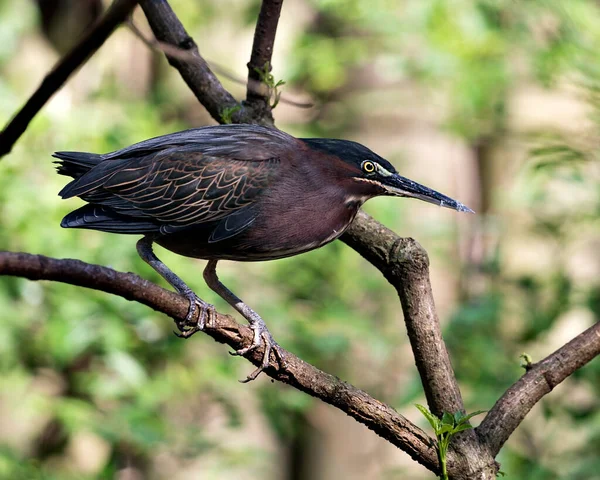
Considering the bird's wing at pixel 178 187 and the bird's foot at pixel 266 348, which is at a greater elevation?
the bird's wing at pixel 178 187

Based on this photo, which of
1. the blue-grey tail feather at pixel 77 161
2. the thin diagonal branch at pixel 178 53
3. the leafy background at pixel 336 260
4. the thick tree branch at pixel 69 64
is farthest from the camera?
the leafy background at pixel 336 260

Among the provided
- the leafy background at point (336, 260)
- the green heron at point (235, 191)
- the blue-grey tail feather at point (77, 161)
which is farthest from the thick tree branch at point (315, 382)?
the leafy background at point (336, 260)

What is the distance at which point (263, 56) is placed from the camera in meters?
3.07

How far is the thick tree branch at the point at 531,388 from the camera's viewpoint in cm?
248

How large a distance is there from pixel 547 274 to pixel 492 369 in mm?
1447

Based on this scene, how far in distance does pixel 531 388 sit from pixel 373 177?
0.90 meters

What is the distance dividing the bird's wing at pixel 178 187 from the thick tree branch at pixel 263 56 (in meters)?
0.36

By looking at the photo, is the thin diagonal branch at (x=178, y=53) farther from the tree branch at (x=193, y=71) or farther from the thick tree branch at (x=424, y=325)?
the thick tree branch at (x=424, y=325)

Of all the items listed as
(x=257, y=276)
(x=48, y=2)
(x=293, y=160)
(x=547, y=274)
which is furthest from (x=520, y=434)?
(x=48, y=2)

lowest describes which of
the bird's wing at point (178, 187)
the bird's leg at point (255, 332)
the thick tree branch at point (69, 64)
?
the thick tree branch at point (69, 64)

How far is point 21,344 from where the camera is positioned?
4816 mm

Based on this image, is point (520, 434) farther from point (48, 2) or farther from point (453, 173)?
point (48, 2)

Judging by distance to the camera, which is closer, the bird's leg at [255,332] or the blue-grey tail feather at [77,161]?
the bird's leg at [255,332]

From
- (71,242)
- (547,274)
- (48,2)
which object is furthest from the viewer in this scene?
(48,2)
